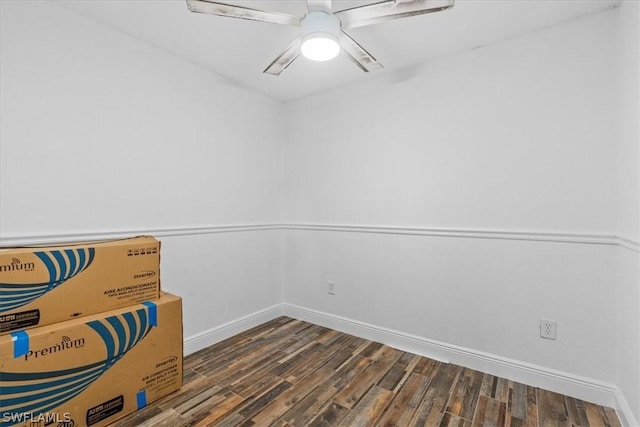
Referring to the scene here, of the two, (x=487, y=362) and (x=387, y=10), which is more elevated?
(x=387, y=10)

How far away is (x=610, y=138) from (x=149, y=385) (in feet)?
10.1

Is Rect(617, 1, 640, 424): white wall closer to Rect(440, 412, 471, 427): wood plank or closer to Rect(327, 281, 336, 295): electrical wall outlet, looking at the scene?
Rect(440, 412, 471, 427): wood plank

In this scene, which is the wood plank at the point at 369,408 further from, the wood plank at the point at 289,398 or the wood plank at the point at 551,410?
the wood plank at the point at 551,410

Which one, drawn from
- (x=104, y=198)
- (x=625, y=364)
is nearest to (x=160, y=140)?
(x=104, y=198)

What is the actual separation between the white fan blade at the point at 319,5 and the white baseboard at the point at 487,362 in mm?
2368

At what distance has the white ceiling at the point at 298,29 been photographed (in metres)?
1.78

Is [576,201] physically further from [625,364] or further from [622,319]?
[625,364]

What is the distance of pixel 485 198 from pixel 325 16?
5.25 ft

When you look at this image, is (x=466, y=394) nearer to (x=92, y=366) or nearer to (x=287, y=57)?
(x=92, y=366)

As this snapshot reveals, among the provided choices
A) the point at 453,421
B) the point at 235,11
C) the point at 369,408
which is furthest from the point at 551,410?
the point at 235,11

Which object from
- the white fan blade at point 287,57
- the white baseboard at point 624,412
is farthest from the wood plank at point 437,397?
the white fan blade at point 287,57

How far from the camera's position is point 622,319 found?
171 cm

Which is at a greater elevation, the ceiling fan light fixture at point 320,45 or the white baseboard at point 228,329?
the ceiling fan light fixture at point 320,45

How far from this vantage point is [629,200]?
160cm
